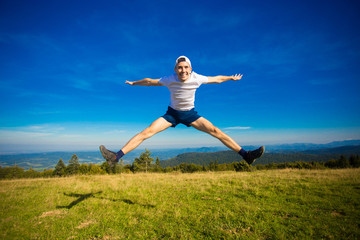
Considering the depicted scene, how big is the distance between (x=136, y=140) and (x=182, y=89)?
6.01 ft

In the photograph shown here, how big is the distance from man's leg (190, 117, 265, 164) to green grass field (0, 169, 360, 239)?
1979 millimetres

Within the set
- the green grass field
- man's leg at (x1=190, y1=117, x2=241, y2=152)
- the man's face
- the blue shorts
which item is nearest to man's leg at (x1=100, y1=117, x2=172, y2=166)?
the blue shorts

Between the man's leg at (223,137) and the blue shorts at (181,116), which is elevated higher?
the blue shorts at (181,116)

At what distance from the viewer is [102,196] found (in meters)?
7.84

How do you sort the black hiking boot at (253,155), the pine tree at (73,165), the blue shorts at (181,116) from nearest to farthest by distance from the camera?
the black hiking boot at (253,155)
the blue shorts at (181,116)
the pine tree at (73,165)

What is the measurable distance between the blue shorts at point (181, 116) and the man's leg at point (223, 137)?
12cm

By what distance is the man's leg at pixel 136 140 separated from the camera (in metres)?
3.99

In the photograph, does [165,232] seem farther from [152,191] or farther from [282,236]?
[152,191]

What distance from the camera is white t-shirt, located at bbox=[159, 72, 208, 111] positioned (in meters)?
4.50

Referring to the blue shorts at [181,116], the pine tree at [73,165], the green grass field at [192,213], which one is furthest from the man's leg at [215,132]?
the pine tree at [73,165]

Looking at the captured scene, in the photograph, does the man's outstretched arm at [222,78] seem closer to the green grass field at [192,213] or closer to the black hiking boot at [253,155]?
the black hiking boot at [253,155]

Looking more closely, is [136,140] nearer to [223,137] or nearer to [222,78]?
[223,137]

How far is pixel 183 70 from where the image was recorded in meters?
4.36

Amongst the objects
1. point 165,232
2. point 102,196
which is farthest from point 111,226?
point 102,196
